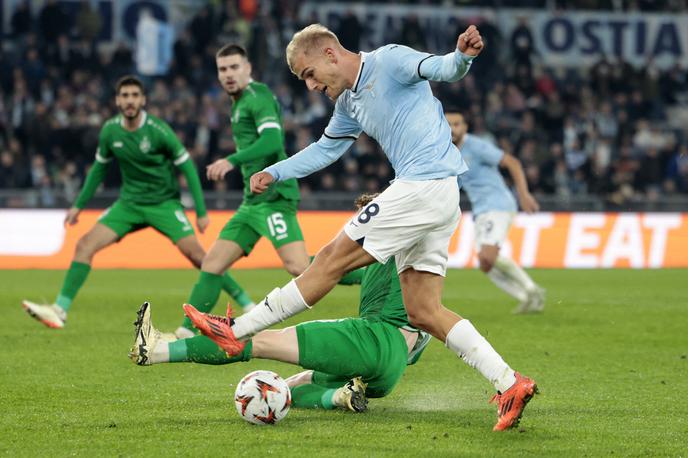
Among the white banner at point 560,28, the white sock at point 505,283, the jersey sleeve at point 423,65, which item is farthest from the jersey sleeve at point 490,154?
the white banner at point 560,28

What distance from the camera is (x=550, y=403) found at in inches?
288

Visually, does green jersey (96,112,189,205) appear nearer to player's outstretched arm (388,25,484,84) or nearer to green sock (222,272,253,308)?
A: green sock (222,272,253,308)

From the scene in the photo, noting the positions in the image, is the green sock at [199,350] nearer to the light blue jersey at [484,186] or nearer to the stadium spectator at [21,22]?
the light blue jersey at [484,186]

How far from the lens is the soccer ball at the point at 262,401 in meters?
6.39

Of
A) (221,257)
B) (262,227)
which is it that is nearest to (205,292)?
(221,257)

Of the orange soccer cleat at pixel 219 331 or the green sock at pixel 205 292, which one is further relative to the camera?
the green sock at pixel 205 292

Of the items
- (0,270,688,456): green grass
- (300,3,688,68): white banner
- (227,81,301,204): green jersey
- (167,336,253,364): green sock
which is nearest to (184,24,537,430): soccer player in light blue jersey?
(167,336,253,364): green sock

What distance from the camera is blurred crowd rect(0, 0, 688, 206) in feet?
68.0

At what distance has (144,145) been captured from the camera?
11.4m

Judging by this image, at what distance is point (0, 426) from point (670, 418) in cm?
357

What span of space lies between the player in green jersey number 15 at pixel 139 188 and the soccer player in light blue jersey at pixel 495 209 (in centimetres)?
299

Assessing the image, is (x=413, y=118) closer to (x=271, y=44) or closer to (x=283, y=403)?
(x=283, y=403)

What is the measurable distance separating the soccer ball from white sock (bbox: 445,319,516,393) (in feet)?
3.03

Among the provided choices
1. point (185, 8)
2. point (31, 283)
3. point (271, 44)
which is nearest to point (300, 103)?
point (271, 44)
